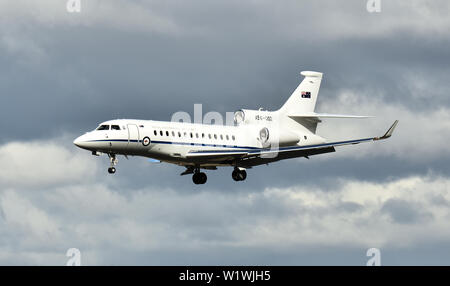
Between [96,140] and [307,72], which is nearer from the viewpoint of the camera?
[96,140]

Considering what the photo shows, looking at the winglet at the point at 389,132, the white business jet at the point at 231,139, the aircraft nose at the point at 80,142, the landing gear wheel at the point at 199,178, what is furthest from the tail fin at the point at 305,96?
the aircraft nose at the point at 80,142

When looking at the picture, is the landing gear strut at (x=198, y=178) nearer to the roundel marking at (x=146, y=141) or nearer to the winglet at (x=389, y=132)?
the roundel marking at (x=146, y=141)

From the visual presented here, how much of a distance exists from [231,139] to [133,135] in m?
9.11

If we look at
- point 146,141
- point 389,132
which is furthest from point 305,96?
point 146,141

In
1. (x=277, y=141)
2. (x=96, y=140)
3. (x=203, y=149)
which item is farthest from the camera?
(x=277, y=141)

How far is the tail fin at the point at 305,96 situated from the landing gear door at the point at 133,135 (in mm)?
14915

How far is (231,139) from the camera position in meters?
67.3

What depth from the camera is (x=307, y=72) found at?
2936 inches

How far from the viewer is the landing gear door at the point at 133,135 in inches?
2398
